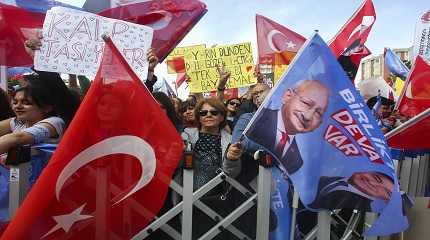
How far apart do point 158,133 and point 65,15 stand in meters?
1.80

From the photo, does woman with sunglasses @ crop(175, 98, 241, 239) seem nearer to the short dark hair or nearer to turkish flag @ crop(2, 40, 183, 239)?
the short dark hair

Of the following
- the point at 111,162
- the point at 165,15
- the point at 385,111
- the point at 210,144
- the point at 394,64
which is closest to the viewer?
the point at 111,162

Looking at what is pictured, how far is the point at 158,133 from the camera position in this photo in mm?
3307

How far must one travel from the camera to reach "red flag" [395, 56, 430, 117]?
576 cm

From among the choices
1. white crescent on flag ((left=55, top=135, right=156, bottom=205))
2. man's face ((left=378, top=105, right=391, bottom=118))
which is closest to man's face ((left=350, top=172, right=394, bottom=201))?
white crescent on flag ((left=55, top=135, right=156, bottom=205))

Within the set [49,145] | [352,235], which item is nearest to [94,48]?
[49,145]

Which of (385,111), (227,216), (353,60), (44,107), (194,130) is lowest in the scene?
(227,216)

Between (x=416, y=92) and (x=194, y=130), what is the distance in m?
2.47

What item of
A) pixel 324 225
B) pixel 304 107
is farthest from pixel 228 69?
pixel 324 225

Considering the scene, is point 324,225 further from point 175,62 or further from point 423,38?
point 175,62

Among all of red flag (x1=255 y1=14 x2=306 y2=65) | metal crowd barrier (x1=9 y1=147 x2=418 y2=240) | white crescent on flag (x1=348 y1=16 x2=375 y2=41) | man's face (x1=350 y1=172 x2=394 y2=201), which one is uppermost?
white crescent on flag (x1=348 y1=16 x2=375 y2=41)

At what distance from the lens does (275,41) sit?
27.1 feet

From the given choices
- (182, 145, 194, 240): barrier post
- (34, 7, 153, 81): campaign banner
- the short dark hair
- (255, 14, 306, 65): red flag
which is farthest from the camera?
(255, 14, 306, 65): red flag

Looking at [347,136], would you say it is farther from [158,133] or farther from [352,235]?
[352,235]
